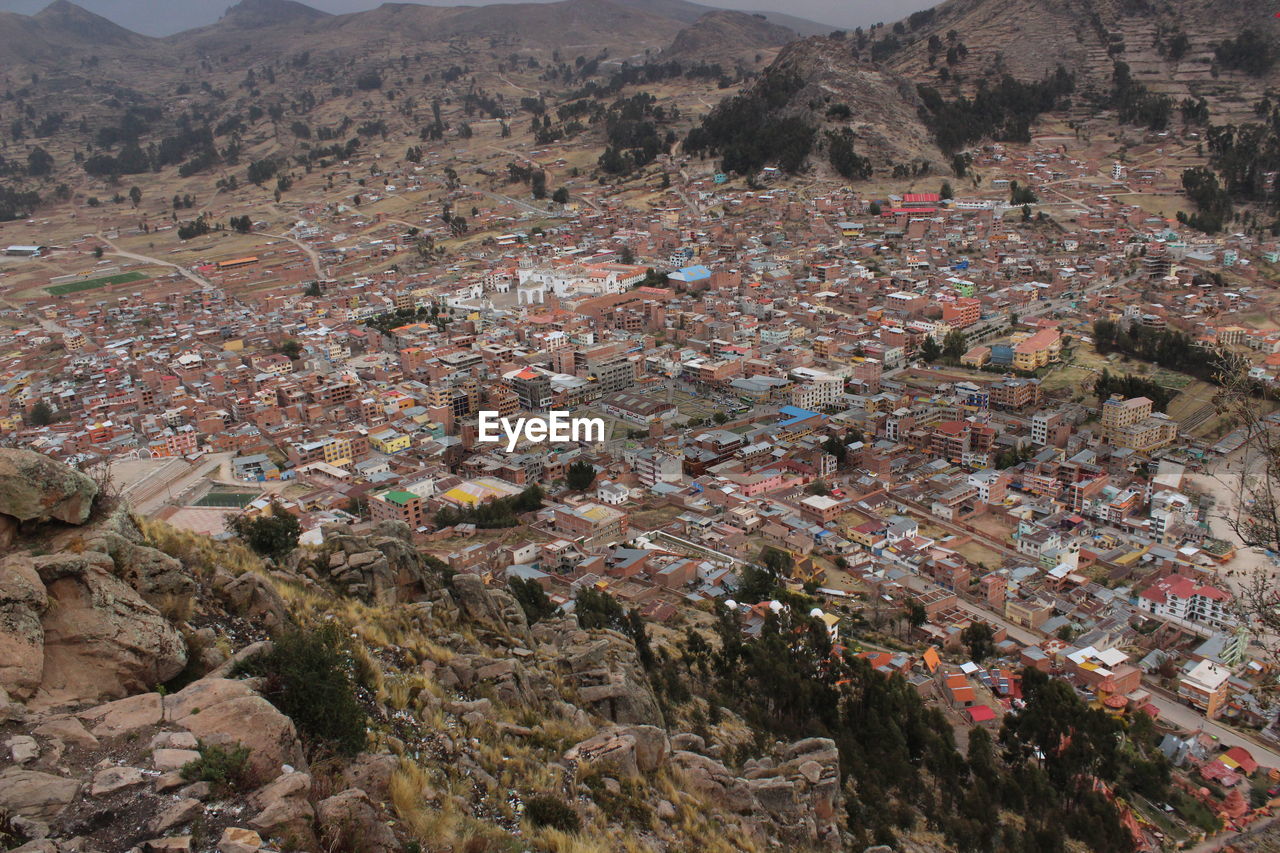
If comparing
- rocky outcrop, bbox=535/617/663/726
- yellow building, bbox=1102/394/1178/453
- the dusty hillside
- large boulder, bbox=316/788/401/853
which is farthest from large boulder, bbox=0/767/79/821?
the dusty hillside

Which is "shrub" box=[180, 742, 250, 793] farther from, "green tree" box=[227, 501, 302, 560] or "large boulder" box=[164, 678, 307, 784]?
"green tree" box=[227, 501, 302, 560]

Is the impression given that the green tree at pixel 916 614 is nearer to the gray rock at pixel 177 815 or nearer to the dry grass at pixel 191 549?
the dry grass at pixel 191 549

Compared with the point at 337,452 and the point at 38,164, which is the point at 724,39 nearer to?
the point at 38,164

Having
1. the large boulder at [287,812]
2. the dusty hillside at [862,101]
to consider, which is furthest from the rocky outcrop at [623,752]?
the dusty hillside at [862,101]

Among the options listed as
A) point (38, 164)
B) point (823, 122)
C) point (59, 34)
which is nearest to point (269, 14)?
point (59, 34)

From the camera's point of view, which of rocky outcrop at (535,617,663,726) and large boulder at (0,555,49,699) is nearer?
large boulder at (0,555,49,699)

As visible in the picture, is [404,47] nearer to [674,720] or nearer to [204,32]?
[204,32]

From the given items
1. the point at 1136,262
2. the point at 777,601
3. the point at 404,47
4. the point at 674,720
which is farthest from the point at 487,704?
the point at 404,47
